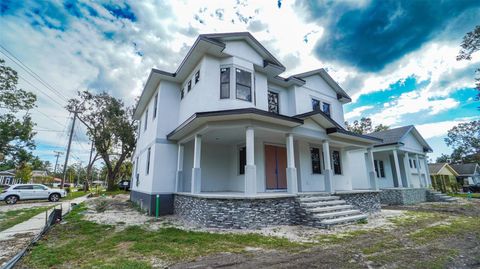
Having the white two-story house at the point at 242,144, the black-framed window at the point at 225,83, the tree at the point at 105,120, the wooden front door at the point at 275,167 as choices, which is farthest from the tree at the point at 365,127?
A: the tree at the point at 105,120

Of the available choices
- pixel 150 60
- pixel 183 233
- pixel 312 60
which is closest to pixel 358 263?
pixel 183 233

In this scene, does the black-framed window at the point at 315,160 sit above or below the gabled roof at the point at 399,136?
below

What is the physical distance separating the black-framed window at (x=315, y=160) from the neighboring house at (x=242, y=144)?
6 centimetres

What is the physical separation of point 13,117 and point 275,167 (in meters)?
22.8

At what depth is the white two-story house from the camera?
24.6ft

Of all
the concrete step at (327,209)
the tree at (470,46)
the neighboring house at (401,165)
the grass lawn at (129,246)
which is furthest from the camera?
the neighboring house at (401,165)

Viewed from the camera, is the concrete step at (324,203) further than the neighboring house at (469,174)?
No

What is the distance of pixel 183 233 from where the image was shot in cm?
624

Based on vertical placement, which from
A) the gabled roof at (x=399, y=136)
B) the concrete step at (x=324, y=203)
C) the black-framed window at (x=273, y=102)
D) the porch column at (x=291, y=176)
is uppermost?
the black-framed window at (x=273, y=102)

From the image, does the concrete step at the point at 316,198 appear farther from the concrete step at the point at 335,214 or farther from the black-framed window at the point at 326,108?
the black-framed window at the point at 326,108

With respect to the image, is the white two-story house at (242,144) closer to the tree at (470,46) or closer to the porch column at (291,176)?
the porch column at (291,176)

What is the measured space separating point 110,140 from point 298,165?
82.5ft

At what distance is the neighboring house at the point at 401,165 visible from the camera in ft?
49.5

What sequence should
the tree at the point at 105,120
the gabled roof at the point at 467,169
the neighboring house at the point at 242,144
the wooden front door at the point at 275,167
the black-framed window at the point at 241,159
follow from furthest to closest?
the gabled roof at the point at 467,169
the tree at the point at 105,120
the black-framed window at the point at 241,159
the wooden front door at the point at 275,167
the neighboring house at the point at 242,144
